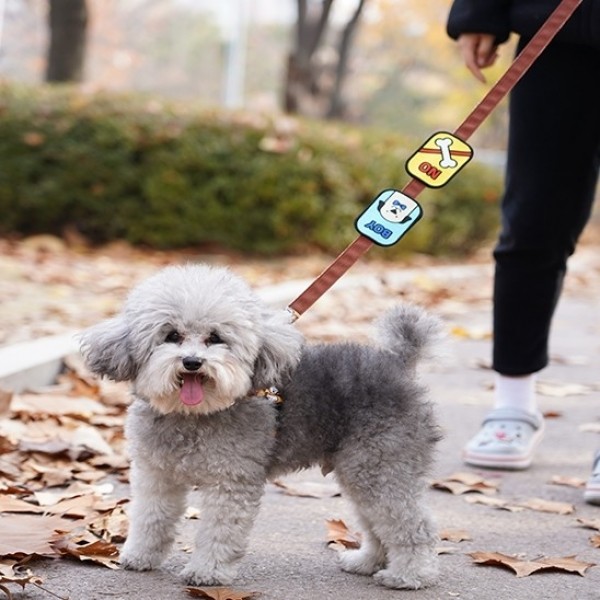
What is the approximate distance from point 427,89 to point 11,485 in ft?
121

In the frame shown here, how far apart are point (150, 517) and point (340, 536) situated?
2.29ft

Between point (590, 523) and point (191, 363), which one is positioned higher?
point (191, 363)

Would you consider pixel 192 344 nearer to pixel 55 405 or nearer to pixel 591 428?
pixel 55 405

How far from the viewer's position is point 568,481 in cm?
424

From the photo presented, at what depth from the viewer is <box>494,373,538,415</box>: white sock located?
4418 millimetres

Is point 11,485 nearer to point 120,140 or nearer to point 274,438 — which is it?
point 274,438

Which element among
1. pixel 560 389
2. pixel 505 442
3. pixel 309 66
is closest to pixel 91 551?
pixel 505 442

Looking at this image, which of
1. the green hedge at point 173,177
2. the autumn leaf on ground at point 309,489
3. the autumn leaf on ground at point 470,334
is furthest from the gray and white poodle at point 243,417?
the green hedge at point 173,177

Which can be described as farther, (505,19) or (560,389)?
(560,389)

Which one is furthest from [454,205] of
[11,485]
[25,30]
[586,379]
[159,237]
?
[25,30]

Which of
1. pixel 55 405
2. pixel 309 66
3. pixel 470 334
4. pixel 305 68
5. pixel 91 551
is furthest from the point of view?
pixel 309 66

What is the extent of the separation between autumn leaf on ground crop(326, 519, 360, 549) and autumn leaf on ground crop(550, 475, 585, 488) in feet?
3.54

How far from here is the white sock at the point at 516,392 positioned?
442 cm

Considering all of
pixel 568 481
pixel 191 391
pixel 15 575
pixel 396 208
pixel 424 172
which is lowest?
pixel 15 575
